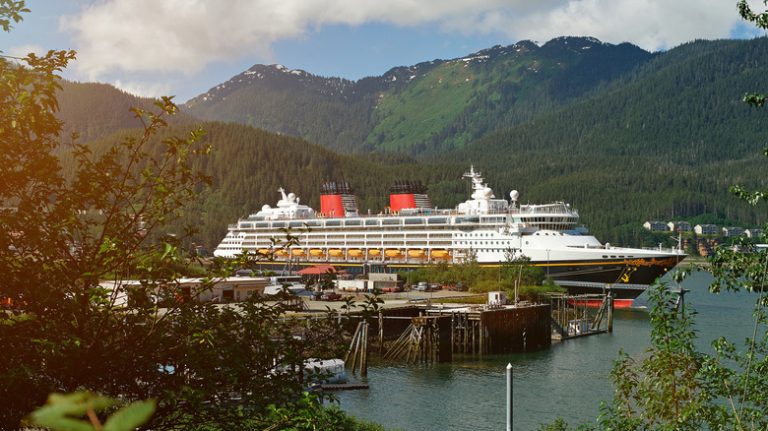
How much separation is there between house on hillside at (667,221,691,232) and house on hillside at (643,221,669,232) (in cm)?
124

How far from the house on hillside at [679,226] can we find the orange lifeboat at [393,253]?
352 feet

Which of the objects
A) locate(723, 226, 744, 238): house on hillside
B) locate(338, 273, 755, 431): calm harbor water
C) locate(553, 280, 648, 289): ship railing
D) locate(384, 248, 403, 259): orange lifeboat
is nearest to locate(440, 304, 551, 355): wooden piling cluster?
locate(338, 273, 755, 431): calm harbor water

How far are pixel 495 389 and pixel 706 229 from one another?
15756 cm

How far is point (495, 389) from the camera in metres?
33.7

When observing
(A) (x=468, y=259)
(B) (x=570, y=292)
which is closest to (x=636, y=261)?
(B) (x=570, y=292)

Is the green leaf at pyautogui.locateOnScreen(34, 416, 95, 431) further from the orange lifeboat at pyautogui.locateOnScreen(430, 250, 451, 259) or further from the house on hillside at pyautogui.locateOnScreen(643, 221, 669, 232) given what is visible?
the house on hillside at pyautogui.locateOnScreen(643, 221, 669, 232)

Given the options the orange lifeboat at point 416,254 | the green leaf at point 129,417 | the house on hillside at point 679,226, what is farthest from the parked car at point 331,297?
the house on hillside at point 679,226

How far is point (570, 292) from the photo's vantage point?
226 ft

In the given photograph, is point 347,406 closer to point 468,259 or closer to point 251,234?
point 468,259

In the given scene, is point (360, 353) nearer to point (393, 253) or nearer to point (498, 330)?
point (498, 330)

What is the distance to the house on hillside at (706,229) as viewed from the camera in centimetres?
17725

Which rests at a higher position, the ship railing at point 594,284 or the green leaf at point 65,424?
the green leaf at point 65,424

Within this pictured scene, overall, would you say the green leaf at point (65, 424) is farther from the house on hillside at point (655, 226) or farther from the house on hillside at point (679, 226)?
the house on hillside at point (679, 226)

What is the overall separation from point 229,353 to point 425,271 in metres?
66.4
